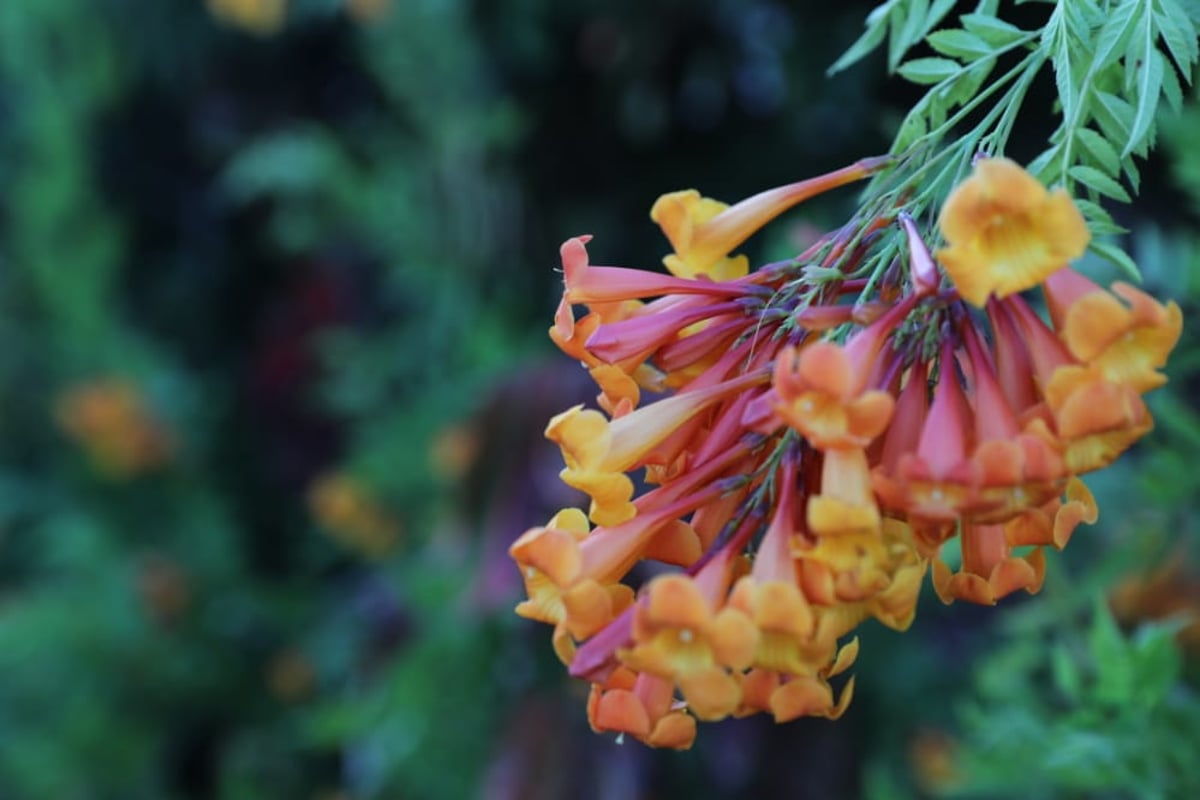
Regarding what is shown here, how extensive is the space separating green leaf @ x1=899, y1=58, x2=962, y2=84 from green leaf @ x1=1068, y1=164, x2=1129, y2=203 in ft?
0.39

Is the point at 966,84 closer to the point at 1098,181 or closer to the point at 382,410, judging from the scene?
the point at 1098,181

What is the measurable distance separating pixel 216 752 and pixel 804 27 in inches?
121

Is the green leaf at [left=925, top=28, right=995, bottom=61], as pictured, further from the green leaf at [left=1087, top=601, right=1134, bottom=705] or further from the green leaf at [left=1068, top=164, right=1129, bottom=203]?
the green leaf at [left=1087, top=601, right=1134, bottom=705]

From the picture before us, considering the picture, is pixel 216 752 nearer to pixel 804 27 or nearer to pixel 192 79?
pixel 192 79

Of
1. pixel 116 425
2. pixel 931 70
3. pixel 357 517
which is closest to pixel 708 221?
pixel 931 70

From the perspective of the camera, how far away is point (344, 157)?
3.29 metres

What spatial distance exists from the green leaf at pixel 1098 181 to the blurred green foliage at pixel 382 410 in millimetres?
474

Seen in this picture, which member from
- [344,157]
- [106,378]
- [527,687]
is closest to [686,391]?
[527,687]

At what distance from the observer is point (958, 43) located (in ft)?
2.44

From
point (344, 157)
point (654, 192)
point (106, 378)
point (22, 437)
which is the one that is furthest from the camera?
point (22, 437)

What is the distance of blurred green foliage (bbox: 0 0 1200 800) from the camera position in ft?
5.85

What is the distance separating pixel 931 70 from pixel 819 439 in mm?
313

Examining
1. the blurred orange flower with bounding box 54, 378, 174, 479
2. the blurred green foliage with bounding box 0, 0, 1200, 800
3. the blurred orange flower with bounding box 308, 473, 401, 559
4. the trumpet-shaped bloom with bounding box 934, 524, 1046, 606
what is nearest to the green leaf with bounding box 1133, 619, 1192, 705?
the blurred green foliage with bounding box 0, 0, 1200, 800

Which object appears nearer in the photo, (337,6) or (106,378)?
(337,6)
